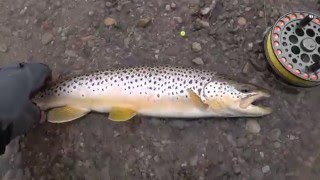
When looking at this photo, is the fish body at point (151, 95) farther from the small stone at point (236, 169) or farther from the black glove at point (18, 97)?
the small stone at point (236, 169)

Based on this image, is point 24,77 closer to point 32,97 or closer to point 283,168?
point 32,97

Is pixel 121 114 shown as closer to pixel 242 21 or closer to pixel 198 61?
pixel 198 61

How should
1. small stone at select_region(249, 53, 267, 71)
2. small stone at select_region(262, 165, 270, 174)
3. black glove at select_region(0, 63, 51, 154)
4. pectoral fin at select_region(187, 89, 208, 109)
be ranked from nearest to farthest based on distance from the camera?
black glove at select_region(0, 63, 51, 154)
pectoral fin at select_region(187, 89, 208, 109)
small stone at select_region(262, 165, 270, 174)
small stone at select_region(249, 53, 267, 71)

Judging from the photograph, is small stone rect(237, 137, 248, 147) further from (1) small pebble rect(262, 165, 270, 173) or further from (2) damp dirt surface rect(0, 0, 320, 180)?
(1) small pebble rect(262, 165, 270, 173)

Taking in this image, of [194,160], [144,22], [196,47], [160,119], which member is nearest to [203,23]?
[196,47]

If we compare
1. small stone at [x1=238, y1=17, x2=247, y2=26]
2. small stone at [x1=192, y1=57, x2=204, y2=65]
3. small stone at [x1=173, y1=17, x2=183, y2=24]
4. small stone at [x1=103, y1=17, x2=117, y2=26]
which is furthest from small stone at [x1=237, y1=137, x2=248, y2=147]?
small stone at [x1=103, y1=17, x2=117, y2=26]

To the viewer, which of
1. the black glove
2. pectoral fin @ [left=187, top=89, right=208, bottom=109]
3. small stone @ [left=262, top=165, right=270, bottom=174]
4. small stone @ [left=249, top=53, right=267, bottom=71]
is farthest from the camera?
small stone @ [left=249, top=53, right=267, bottom=71]

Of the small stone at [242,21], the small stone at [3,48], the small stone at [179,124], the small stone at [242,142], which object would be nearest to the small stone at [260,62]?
the small stone at [242,21]
